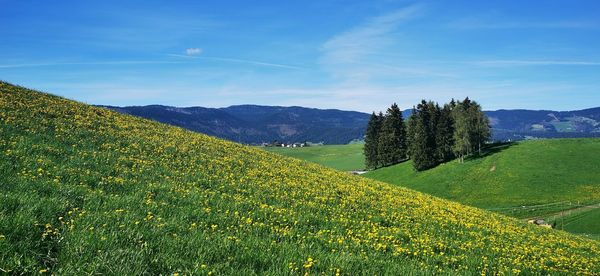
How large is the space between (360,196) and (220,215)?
1088 centimetres

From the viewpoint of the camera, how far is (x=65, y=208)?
8391 millimetres

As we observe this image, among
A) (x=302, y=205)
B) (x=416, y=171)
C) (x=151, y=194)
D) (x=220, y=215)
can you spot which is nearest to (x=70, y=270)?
(x=220, y=215)

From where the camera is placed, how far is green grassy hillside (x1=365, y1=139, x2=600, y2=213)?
6438 centimetres

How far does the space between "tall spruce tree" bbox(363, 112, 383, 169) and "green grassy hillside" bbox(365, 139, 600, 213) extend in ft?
48.0

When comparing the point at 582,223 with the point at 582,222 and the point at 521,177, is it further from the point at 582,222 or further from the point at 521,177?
the point at 521,177

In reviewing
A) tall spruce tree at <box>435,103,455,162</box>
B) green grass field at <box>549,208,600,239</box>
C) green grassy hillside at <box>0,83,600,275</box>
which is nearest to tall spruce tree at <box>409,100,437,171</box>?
tall spruce tree at <box>435,103,455,162</box>

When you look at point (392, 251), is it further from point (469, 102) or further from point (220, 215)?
point (469, 102)

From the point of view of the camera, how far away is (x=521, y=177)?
72.3 metres

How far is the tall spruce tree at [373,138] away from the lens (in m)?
107

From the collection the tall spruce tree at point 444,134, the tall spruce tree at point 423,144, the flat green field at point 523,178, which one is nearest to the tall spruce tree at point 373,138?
the flat green field at point 523,178

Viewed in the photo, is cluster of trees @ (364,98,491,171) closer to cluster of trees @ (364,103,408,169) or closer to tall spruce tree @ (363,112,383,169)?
cluster of trees @ (364,103,408,169)

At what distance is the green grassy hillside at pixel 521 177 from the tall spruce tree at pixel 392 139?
1184 centimetres

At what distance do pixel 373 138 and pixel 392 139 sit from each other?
6321mm

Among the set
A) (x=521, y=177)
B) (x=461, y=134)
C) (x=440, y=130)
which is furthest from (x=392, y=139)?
(x=521, y=177)
